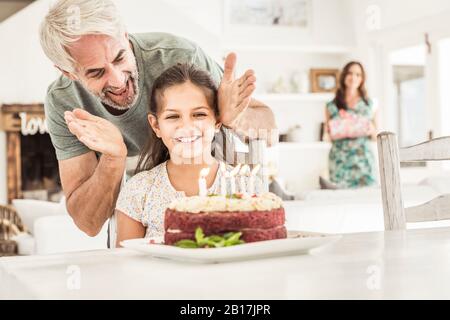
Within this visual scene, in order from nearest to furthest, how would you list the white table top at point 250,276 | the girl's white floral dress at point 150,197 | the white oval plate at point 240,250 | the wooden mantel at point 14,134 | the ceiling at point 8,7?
1. the white table top at point 250,276
2. the white oval plate at point 240,250
3. the girl's white floral dress at point 150,197
4. the wooden mantel at point 14,134
5. the ceiling at point 8,7

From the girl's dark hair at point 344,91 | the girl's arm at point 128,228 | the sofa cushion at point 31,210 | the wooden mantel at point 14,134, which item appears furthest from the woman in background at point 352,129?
the girl's arm at point 128,228

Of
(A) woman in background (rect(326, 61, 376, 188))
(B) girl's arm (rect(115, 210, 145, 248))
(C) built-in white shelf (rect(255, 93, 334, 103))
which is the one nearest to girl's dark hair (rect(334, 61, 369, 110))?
(A) woman in background (rect(326, 61, 376, 188))

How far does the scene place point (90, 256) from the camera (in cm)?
100

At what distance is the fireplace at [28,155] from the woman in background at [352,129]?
2270mm

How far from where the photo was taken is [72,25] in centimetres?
208

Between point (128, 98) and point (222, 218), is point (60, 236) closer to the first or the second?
point (128, 98)

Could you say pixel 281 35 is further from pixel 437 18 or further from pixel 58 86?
pixel 58 86

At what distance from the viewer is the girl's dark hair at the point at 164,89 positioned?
199 centimetres

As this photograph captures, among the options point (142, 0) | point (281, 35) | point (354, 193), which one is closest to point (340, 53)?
point (281, 35)

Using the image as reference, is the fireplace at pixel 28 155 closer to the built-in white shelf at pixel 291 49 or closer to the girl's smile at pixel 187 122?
the built-in white shelf at pixel 291 49

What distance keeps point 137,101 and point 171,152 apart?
0.87 ft

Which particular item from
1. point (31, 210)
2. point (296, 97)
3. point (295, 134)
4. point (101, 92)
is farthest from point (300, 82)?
point (101, 92)

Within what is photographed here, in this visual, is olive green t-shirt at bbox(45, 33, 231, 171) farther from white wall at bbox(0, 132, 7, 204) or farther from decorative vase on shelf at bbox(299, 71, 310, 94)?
decorative vase on shelf at bbox(299, 71, 310, 94)

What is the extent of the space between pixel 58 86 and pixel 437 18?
3.98 m
